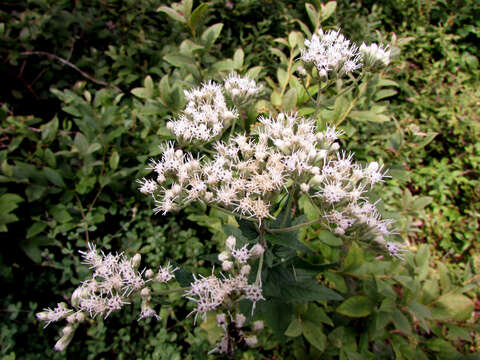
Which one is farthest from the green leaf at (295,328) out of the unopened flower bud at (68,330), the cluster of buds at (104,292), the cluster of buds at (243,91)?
the cluster of buds at (243,91)

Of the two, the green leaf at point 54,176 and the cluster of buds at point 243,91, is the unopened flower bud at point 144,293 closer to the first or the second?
the cluster of buds at point 243,91

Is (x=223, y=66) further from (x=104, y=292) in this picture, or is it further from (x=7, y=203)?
(x=7, y=203)

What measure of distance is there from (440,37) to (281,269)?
4374 mm

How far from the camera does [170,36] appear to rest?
2680 millimetres

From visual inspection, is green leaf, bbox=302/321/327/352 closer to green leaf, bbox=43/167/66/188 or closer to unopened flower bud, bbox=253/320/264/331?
unopened flower bud, bbox=253/320/264/331

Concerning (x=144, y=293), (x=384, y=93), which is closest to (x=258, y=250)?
(x=144, y=293)

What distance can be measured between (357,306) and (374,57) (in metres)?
1.25

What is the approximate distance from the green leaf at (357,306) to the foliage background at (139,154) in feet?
0.49

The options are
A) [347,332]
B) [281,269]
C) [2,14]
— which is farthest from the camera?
[2,14]

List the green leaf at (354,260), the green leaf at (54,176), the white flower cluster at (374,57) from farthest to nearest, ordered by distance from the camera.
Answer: the green leaf at (54,176) → the green leaf at (354,260) → the white flower cluster at (374,57)

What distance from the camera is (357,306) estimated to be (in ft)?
5.04

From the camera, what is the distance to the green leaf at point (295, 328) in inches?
56.6

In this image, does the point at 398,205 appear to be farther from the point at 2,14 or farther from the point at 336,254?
the point at 2,14

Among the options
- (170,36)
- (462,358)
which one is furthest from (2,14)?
(462,358)
